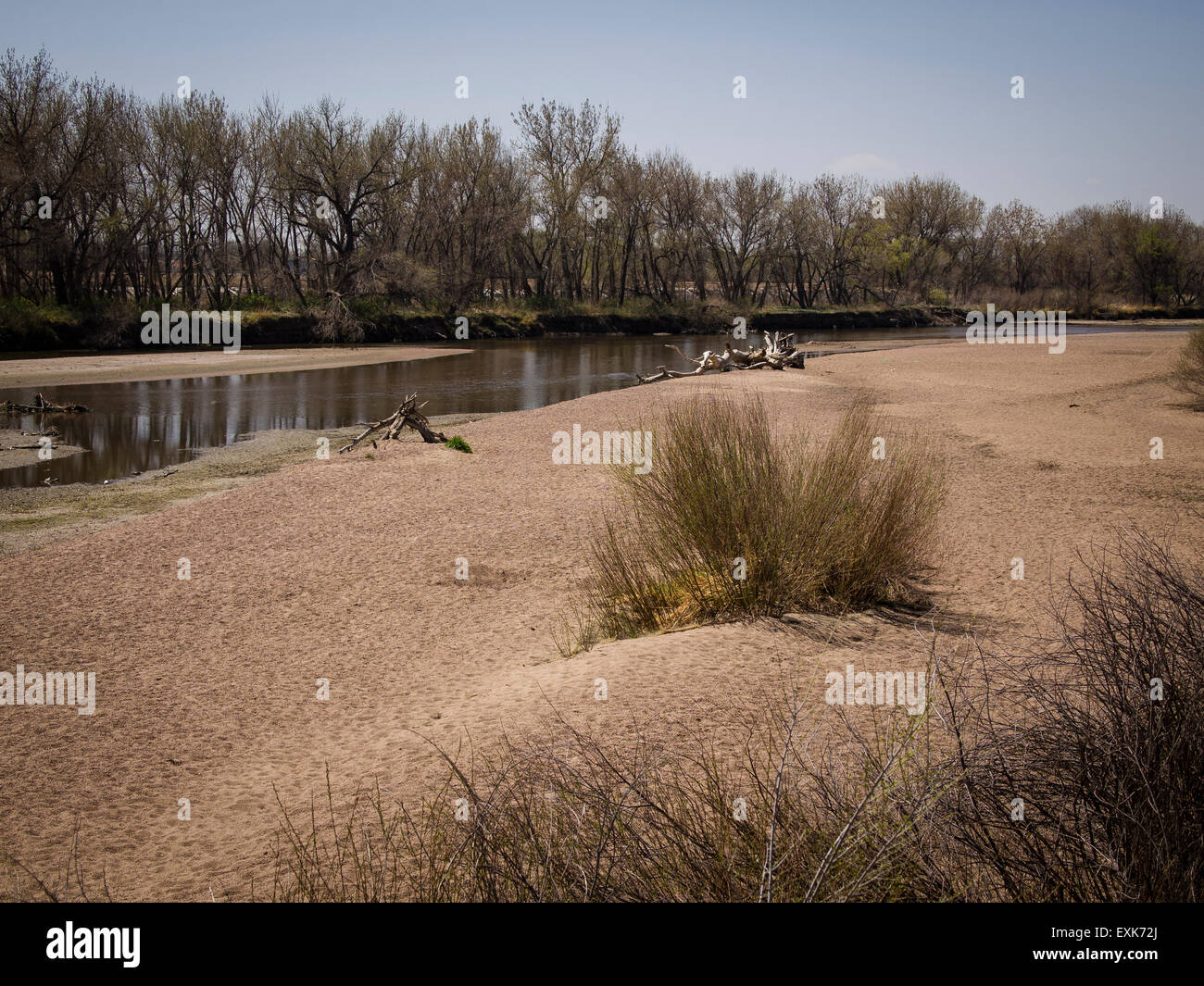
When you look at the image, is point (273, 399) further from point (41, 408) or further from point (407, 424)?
point (407, 424)

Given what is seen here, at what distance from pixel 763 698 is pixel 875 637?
1.62 metres

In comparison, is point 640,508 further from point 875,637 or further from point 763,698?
point 763,698

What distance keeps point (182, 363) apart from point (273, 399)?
11.2 m

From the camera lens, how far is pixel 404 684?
6.63 m

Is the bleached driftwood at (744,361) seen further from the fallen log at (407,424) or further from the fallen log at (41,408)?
the fallen log at (41,408)

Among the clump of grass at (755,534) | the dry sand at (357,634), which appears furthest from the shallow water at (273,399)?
the clump of grass at (755,534)

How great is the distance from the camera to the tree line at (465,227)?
43.2 metres

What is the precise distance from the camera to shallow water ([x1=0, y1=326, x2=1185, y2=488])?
18250mm

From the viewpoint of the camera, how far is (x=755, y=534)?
706 centimetres

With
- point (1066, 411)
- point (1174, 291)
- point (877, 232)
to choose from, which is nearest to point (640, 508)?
point (1066, 411)

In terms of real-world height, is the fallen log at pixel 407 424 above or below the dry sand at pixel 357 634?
above

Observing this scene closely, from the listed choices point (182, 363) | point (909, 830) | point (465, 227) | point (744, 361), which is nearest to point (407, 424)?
point (909, 830)

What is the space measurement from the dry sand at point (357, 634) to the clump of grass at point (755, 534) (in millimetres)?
519

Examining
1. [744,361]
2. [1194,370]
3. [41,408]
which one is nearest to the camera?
[1194,370]
